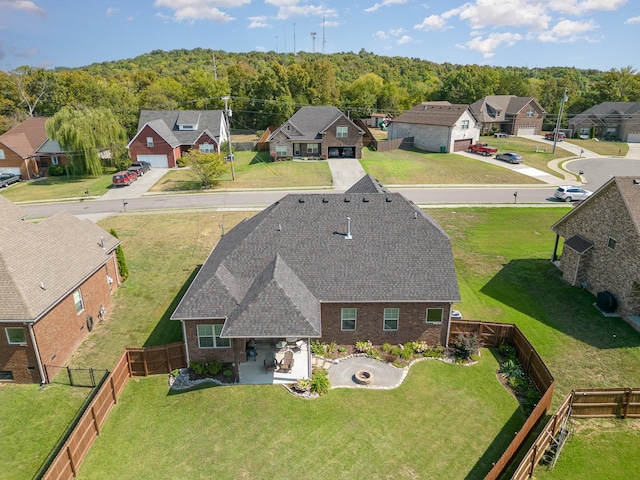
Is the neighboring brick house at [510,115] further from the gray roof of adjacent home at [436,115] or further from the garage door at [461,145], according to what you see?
the garage door at [461,145]

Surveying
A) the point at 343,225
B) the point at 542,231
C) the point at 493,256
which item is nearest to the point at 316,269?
the point at 343,225

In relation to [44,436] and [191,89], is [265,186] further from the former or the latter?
[191,89]

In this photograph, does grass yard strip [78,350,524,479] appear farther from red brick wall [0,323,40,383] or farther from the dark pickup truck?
the dark pickup truck

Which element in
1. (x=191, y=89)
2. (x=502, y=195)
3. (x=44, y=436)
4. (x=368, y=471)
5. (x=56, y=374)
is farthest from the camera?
Result: (x=191, y=89)

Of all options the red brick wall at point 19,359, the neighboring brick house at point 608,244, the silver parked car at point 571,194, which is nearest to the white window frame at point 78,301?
the red brick wall at point 19,359

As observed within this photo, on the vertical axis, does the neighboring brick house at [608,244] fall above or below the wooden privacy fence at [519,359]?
above

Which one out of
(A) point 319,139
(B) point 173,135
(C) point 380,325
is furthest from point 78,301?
(B) point 173,135

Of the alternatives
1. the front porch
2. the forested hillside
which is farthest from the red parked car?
the front porch

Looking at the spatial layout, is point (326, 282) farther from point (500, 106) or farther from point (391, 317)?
point (500, 106)
